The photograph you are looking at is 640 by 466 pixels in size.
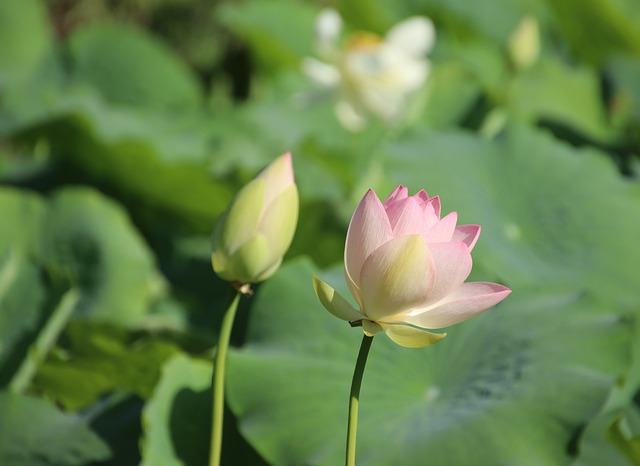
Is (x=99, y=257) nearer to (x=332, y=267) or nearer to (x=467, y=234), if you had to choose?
(x=332, y=267)

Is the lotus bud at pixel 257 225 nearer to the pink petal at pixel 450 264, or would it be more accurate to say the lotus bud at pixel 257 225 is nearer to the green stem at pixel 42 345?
the pink petal at pixel 450 264

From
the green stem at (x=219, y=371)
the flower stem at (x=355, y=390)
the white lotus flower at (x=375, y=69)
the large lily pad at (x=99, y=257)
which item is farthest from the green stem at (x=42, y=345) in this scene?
the white lotus flower at (x=375, y=69)

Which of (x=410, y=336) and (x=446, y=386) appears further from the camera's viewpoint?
(x=446, y=386)

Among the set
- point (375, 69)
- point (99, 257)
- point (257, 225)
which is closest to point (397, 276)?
point (257, 225)

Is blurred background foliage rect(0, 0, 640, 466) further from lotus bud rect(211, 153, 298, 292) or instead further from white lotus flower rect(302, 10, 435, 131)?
lotus bud rect(211, 153, 298, 292)

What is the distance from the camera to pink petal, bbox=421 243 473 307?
50 centimetres

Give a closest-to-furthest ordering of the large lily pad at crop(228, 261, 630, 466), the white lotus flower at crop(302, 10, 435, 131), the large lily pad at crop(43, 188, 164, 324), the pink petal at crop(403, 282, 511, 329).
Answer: the pink petal at crop(403, 282, 511, 329) → the large lily pad at crop(228, 261, 630, 466) → the large lily pad at crop(43, 188, 164, 324) → the white lotus flower at crop(302, 10, 435, 131)

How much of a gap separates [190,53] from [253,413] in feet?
11.5

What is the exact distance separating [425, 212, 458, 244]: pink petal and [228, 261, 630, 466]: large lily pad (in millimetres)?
220

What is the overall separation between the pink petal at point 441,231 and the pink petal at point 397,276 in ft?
0.09

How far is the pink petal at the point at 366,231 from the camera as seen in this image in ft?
1.66

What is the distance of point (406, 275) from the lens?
504mm

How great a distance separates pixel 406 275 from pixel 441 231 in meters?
0.04

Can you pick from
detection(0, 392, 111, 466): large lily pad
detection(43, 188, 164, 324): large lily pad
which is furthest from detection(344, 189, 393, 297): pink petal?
detection(43, 188, 164, 324): large lily pad
